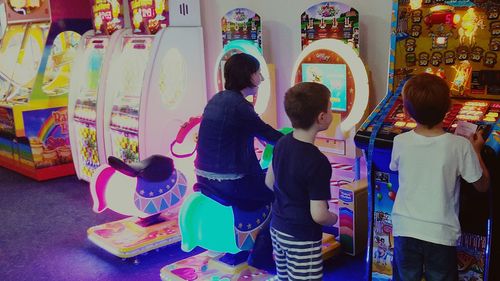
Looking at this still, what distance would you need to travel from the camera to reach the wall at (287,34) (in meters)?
3.82

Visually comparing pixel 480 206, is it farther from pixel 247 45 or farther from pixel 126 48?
pixel 126 48

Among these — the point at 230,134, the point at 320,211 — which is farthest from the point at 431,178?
the point at 230,134

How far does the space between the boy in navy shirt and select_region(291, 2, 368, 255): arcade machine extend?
121 cm

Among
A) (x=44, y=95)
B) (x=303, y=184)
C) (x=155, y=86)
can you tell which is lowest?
(x=44, y=95)

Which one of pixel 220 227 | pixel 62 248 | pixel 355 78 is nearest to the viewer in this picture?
pixel 220 227

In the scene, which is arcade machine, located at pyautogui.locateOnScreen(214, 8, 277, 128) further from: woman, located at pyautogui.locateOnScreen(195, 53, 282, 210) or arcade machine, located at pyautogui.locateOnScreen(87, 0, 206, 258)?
woman, located at pyautogui.locateOnScreen(195, 53, 282, 210)

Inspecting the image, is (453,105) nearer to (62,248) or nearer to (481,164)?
(481,164)

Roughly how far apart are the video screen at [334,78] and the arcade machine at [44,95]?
11.6 feet

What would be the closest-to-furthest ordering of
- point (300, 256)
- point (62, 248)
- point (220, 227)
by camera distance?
point (300, 256) → point (220, 227) → point (62, 248)

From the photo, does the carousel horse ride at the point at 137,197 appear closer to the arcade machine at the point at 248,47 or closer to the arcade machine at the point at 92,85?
the arcade machine at the point at 248,47

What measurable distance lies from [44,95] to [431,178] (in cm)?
499

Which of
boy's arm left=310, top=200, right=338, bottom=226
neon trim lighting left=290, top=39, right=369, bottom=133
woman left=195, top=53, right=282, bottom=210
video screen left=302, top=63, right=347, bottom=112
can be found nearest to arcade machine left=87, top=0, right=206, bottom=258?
woman left=195, top=53, right=282, bottom=210

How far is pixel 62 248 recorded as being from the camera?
13.5ft

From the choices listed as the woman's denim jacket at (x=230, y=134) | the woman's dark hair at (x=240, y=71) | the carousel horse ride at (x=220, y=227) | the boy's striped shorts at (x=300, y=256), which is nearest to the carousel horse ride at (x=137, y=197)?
the carousel horse ride at (x=220, y=227)
